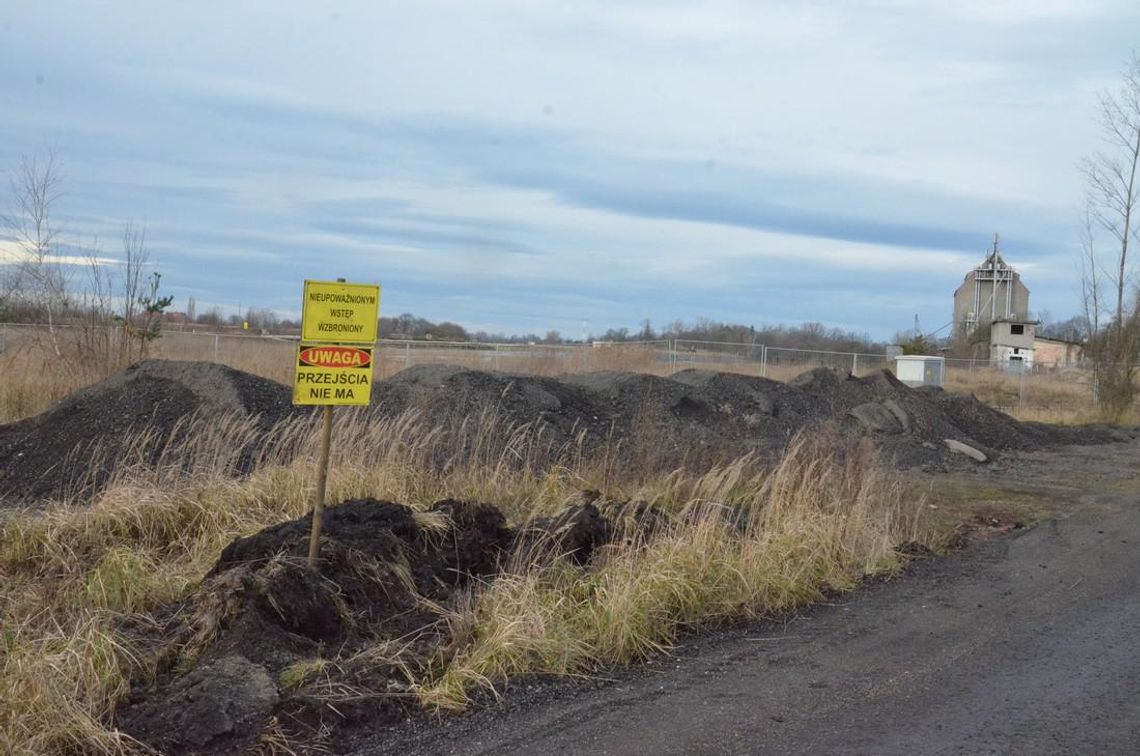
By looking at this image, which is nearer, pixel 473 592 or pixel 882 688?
pixel 882 688

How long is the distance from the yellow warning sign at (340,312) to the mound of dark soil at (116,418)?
5.33m

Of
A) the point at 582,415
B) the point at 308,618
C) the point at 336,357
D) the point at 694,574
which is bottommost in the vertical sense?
the point at 308,618

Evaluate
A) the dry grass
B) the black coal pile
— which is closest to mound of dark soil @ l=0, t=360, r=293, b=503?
the black coal pile

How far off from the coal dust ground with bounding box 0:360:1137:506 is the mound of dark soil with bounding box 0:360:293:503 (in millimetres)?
24

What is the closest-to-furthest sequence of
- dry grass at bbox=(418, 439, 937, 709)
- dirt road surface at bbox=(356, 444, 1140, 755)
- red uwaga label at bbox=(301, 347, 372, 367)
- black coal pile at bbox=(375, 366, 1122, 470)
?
dirt road surface at bbox=(356, 444, 1140, 755), dry grass at bbox=(418, 439, 937, 709), red uwaga label at bbox=(301, 347, 372, 367), black coal pile at bbox=(375, 366, 1122, 470)

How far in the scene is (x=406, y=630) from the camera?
645 centimetres

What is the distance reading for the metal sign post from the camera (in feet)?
21.6

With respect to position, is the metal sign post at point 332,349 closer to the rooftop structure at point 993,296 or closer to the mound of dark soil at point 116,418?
the mound of dark soil at point 116,418

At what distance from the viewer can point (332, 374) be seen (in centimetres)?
675

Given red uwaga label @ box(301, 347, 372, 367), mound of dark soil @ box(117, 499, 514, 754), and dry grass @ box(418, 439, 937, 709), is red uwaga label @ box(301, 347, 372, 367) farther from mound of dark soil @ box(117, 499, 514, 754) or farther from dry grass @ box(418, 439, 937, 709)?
dry grass @ box(418, 439, 937, 709)

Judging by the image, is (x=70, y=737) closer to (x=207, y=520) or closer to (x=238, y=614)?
(x=238, y=614)

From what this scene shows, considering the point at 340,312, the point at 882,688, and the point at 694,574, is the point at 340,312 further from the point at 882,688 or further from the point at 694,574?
the point at 882,688

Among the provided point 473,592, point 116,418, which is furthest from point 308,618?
point 116,418

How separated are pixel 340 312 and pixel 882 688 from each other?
3.94 meters
